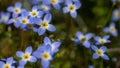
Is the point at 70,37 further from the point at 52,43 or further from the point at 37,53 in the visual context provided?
the point at 37,53

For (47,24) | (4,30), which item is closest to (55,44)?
(47,24)

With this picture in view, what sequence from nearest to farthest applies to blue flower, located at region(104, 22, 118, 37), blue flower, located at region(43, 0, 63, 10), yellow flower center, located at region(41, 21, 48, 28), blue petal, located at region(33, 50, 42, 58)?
blue petal, located at region(33, 50, 42, 58) < yellow flower center, located at region(41, 21, 48, 28) < blue flower, located at region(43, 0, 63, 10) < blue flower, located at region(104, 22, 118, 37)

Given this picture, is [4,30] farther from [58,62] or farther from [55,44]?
[55,44]

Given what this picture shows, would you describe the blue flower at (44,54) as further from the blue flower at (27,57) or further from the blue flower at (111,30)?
the blue flower at (111,30)

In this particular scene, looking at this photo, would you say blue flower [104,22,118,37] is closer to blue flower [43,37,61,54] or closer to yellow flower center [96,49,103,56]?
yellow flower center [96,49,103,56]

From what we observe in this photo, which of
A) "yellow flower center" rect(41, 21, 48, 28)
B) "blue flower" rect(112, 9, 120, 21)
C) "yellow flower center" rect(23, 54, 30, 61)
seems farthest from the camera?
"blue flower" rect(112, 9, 120, 21)

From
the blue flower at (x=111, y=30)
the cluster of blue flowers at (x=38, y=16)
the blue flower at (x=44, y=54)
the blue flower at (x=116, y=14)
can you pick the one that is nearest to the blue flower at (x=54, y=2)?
the cluster of blue flowers at (x=38, y=16)

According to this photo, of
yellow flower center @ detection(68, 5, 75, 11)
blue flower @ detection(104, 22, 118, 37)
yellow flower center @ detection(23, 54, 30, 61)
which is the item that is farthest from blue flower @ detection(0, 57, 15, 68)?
blue flower @ detection(104, 22, 118, 37)
